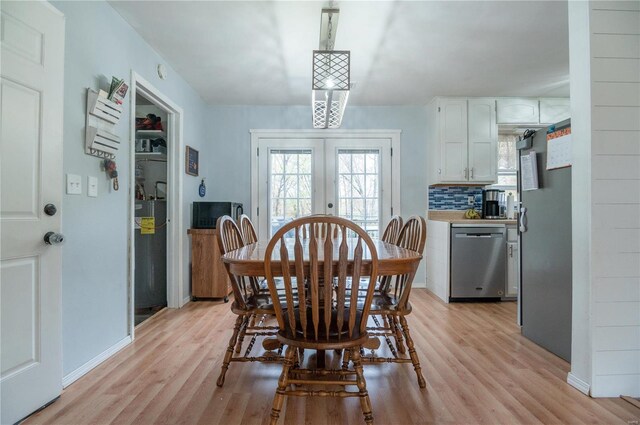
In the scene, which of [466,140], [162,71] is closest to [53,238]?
[162,71]

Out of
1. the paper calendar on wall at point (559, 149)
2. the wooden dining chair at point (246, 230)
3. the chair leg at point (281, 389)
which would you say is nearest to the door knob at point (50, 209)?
the wooden dining chair at point (246, 230)

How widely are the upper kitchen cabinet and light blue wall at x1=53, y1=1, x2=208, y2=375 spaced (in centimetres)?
315

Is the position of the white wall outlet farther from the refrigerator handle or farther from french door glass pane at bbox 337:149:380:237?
the refrigerator handle

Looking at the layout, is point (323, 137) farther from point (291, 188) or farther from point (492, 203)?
point (492, 203)

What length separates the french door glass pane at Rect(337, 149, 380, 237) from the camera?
4.02 m

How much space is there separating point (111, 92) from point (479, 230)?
3.45 meters

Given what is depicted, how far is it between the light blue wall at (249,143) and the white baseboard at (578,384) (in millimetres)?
2272

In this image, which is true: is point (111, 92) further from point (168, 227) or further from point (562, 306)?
point (562, 306)

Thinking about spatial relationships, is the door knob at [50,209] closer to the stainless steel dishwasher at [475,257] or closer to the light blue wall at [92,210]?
the light blue wall at [92,210]

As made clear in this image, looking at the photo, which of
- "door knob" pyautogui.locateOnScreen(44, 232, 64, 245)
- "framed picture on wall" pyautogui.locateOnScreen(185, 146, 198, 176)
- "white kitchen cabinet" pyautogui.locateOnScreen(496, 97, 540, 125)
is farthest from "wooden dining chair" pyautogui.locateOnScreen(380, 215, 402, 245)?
"white kitchen cabinet" pyautogui.locateOnScreen(496, 97, 540, 125)

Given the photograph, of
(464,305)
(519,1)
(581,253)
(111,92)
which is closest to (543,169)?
(581,253)

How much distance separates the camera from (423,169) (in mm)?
4035

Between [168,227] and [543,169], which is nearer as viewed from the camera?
[543,169]

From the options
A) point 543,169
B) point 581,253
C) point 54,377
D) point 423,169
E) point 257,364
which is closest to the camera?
point 54,377
